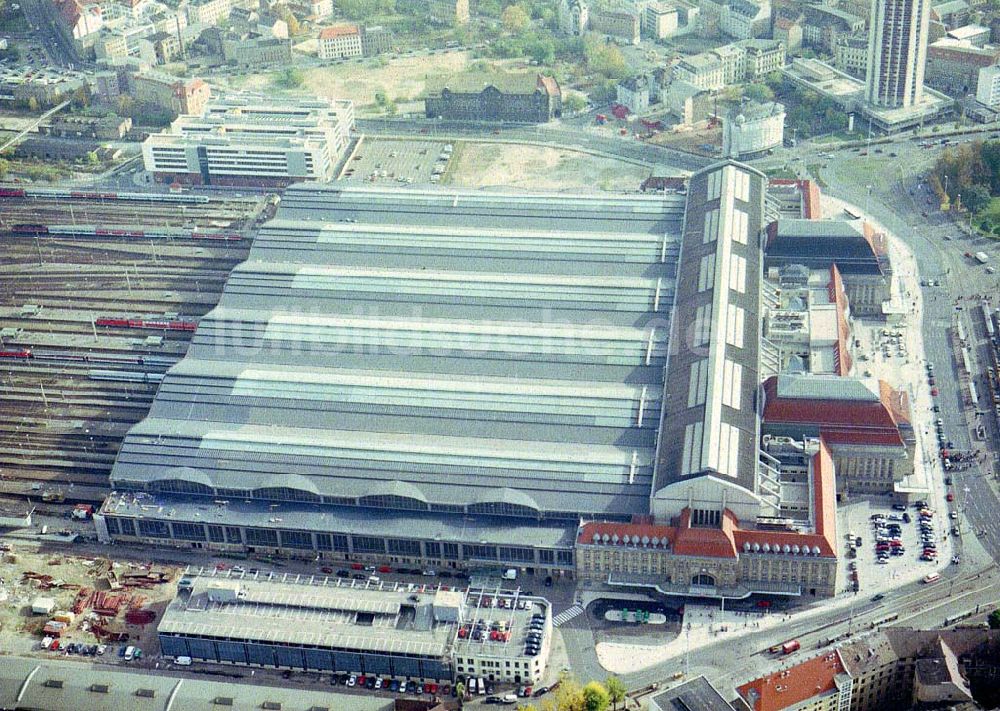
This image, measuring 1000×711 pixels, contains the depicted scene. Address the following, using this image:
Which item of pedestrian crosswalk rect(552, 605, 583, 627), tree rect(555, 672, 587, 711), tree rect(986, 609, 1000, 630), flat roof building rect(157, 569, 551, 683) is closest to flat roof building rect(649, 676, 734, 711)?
tree rect(555, 672, 587, 711)

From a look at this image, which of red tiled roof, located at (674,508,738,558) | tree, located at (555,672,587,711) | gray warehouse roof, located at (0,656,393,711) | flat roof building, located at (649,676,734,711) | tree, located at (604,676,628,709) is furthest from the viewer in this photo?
red tiled roof, located at (674,508,738,558)

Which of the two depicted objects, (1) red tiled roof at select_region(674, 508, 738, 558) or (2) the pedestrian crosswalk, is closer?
(1) red tiled roof at select_region(674, 508, 738, 558)

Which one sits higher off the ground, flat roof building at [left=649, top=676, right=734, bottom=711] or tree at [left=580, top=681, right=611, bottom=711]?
flat roof building at [left=649, top=676, right=734, bottom=711]

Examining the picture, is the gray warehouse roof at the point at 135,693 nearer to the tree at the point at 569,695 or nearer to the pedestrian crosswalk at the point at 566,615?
the tree at the point at 569,695

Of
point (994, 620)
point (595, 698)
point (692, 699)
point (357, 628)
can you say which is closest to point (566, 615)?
point (595, 698)

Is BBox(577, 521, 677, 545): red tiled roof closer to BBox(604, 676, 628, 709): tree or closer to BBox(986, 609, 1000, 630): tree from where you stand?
BBox(604, 676, 628, 709): tree

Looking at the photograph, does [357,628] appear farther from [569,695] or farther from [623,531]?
[623,531]

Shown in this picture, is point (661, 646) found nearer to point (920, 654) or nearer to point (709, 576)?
point (709, 576)
